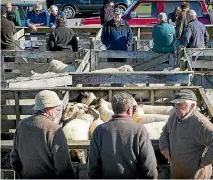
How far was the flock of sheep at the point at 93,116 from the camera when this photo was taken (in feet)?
21.7

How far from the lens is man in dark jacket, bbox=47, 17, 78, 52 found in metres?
10.4

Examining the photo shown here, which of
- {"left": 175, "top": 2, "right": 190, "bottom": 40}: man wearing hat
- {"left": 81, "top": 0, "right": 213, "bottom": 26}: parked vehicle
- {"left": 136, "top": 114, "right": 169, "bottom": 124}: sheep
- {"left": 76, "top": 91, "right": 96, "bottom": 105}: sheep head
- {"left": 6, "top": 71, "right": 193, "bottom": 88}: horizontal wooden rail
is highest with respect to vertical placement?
{"left": 81, "top": 0, "right": 213, "bottom": 26}: parked vehicle

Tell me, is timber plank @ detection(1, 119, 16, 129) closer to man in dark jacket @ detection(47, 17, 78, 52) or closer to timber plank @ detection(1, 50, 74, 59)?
timber plank @ detection(1, 50, 74, 59)

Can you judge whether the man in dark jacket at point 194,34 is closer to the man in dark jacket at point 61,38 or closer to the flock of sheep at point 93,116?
the man in dark jacket at point 61,38

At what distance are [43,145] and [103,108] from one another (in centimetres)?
269

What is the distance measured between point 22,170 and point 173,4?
12.4m

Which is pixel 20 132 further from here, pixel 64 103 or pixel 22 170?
pixel 64 103

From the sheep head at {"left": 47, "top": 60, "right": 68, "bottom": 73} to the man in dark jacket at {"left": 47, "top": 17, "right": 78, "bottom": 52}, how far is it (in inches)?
28.7

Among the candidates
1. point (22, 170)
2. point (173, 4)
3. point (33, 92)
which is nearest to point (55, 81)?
point (33, 92)

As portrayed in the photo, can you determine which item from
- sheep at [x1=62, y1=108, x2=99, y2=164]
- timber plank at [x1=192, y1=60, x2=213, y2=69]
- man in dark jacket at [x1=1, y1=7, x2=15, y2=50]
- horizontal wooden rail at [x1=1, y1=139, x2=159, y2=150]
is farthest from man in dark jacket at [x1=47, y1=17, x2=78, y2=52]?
horizontal wooden rail at [x1=1, y1=139, x2=159, y2=150]

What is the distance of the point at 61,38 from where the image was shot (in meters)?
10.4

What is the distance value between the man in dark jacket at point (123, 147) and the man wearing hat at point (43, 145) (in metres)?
0.30

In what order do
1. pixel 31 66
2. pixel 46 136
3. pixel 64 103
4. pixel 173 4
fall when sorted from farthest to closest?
1. pixel 173 4
2. pixel 31 66
3. pixel 64 103
4. pixel 46 136

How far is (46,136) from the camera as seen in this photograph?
4.71 meters
